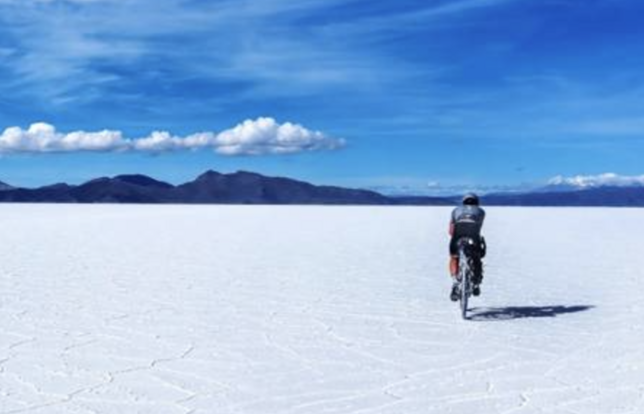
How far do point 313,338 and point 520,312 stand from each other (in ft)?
9.65

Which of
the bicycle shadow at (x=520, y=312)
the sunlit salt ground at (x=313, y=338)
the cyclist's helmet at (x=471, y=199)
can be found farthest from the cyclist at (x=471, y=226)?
the sunlit salt ground at (x=313, y=338)

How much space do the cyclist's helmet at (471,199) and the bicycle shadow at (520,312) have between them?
1247mm

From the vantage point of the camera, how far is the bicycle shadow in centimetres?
930

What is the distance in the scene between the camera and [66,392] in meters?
5.87

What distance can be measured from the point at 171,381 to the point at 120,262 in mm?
9962

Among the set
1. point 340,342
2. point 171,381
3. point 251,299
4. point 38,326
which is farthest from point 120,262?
point 171,381

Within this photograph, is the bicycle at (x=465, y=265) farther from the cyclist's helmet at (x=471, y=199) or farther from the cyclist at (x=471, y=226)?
the cyclist's helmet at (x=471, y=199)

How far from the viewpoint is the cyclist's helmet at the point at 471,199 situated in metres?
9.05

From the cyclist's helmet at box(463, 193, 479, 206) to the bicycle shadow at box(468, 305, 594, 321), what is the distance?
125 centimetres

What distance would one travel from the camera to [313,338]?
795 cm

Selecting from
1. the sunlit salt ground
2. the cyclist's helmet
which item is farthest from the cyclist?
the sunlit salt ground

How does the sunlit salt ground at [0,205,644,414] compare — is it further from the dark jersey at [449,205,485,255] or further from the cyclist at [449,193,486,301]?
the dark jersey at [449,205,485,255]

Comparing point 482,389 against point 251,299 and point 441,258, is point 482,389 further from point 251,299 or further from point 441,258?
point 441,258

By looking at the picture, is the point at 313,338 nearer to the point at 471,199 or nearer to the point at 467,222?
the point at 467,222
